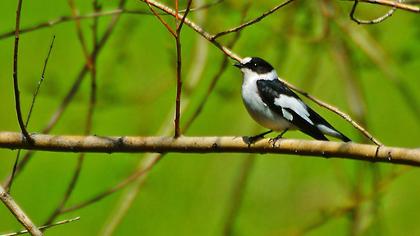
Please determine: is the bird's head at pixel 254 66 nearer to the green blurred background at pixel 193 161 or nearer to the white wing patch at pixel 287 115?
the white wing patch at pixel 287 115

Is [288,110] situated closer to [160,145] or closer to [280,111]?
[280,111]

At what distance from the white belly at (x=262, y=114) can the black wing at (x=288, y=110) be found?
0.03 meters

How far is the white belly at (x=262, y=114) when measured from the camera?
4.19 metres

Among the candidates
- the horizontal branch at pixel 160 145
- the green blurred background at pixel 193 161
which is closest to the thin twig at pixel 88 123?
the horizontal branch at pixel 160 145

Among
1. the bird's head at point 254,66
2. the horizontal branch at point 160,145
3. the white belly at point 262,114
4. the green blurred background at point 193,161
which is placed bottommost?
the green blurred background at point 193,161

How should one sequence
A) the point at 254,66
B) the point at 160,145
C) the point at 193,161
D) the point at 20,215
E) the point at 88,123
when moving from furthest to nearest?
1. the point at 193,161
2. the point at 254,66
3. the point at 88,123
4. the point at 160,145
5. the point at 20,215

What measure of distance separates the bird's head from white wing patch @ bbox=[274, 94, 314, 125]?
0.36 metres

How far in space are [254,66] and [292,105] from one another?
0.53 metres

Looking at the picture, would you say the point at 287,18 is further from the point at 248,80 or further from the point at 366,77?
the point at 366,77

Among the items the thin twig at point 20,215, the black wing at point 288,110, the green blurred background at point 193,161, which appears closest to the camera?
the thin twig at point 20,215

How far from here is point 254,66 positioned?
470cm

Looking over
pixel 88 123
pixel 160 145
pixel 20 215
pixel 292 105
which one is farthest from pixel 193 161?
pixel 20 215

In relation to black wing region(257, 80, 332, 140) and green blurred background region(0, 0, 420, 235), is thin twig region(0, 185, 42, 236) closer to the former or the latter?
black wing region(257, 80, 332, 140)

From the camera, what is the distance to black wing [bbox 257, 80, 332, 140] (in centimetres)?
411
